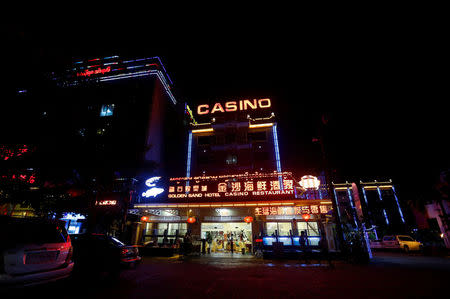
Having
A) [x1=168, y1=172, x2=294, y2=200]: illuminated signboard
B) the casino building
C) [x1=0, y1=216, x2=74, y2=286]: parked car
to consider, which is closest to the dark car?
[x1=0, y1=216, x2=74, y2=286]: parked car

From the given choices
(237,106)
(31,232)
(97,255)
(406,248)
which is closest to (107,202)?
(97,255)

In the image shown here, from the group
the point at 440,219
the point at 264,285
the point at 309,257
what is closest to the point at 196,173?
the point at 309,257

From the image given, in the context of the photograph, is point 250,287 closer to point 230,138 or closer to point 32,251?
point 32,251

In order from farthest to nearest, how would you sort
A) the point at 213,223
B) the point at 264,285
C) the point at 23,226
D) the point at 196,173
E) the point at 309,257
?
1. the point at 196,173
2. the point at 213,223
3. the point at 309,257
4. the point at 264,285
5. the point at 23,226

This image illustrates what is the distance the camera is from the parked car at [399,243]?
1966 centimetres

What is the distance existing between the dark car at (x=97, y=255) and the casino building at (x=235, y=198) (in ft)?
33.8

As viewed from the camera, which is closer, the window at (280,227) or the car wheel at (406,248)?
the car wheel at (406,248)

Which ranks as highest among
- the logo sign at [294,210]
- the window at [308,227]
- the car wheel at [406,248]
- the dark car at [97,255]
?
the logo sign at [294,210]

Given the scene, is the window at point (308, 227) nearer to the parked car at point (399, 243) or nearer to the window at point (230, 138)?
the parked car at point (399, 243)

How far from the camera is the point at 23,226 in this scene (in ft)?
16.2

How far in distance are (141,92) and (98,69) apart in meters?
8.91

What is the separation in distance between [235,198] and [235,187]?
1096 mm

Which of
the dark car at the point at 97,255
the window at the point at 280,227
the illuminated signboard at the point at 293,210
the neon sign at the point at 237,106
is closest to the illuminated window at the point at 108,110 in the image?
the neon sign at the point at 237,106

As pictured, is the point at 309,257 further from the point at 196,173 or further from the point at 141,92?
the point at 141,92
